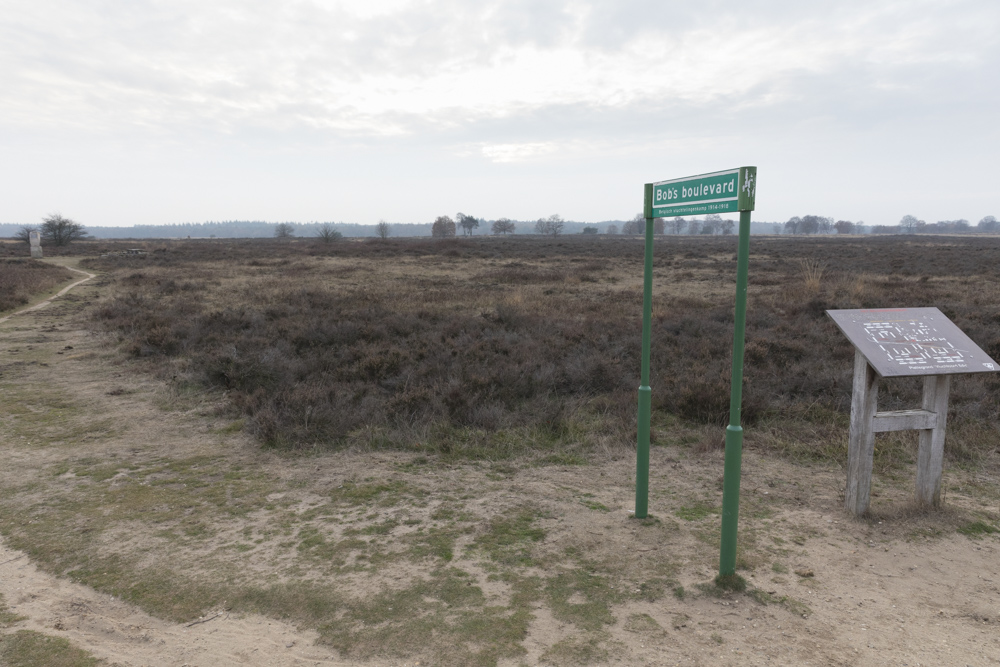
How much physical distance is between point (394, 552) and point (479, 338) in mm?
7206

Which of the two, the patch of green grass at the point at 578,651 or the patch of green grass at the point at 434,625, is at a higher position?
the patch of green grass at the point at 578,651

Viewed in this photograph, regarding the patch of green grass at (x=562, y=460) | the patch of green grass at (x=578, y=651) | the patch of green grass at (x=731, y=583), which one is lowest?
the patch of green grass at (x=562, y=460)

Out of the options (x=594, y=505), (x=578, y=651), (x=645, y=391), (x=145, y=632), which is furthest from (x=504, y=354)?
(x=145, y=632)

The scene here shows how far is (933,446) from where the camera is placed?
4812mm

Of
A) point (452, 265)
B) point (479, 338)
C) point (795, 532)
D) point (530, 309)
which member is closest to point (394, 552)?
point (795, 532)

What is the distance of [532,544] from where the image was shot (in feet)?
14.7

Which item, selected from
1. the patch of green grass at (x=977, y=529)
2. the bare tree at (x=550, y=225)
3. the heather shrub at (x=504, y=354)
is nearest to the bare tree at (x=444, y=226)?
the bare tree at (x=550, y=225)

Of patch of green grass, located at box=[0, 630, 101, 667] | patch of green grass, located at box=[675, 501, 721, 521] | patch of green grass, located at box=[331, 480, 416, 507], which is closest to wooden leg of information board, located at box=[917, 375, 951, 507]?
patch of green grass, located at box=[675, 501, 721, 521]

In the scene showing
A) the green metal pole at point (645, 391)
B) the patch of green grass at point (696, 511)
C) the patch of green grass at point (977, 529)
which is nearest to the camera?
the green metal pole at point (645, 391)

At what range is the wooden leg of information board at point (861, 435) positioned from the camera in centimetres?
465

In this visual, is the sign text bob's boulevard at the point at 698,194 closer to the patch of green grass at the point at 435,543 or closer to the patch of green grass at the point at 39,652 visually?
the patch of green grass at the point at 435,543

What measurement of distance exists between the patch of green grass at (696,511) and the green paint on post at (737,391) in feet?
3.04

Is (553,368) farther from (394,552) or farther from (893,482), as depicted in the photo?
(394,552)

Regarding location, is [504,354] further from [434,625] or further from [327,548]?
[434,625]
